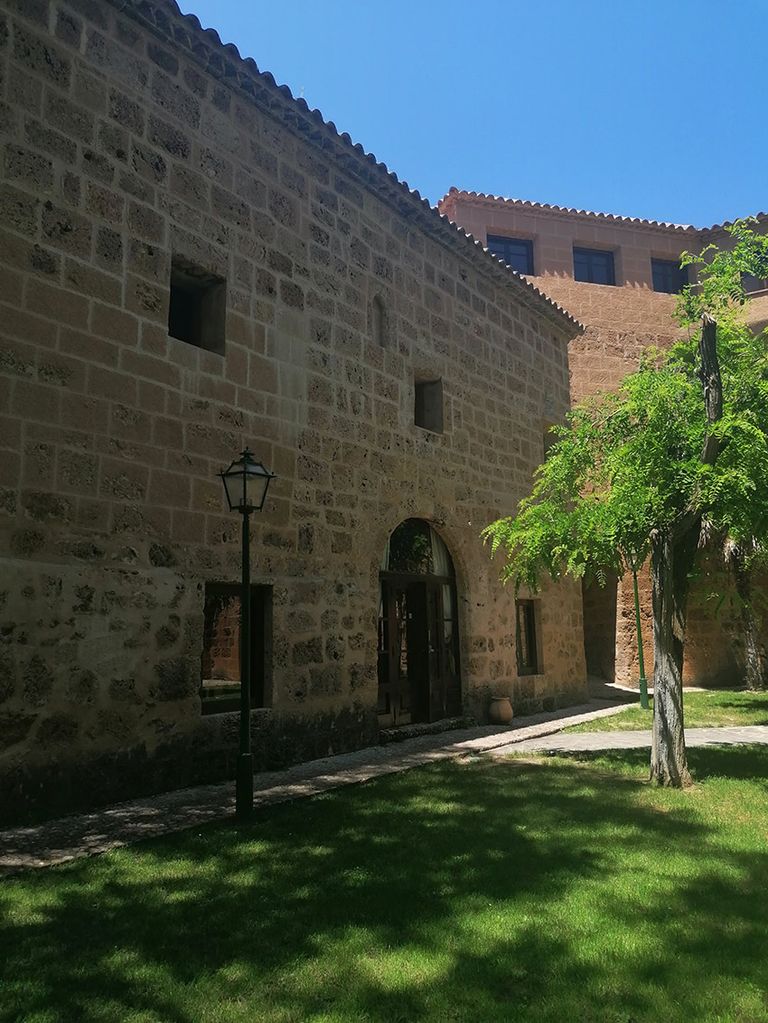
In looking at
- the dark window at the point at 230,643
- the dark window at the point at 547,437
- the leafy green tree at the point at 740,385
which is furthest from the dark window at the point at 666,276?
the dark window at the point at 230,643

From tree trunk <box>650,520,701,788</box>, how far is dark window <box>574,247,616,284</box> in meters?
15.2

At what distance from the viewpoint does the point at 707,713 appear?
38.6ft

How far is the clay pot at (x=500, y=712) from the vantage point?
1048 cm

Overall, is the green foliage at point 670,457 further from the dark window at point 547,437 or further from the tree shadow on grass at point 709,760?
the dark window at point 547,437

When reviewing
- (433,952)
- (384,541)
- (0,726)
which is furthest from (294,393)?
(433,952)

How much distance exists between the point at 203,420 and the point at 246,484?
1.42 meters

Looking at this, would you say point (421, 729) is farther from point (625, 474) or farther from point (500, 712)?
point (625, 474)

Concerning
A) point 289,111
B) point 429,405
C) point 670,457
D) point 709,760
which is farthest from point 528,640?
point 289,111

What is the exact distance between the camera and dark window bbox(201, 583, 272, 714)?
23.0 feet

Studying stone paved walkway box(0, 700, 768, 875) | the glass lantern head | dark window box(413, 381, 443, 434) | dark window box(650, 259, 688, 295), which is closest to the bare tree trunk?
stone paved walkway box(0, 700, 768, 875)

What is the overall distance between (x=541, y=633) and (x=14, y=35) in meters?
10.6

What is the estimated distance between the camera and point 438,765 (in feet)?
23.9

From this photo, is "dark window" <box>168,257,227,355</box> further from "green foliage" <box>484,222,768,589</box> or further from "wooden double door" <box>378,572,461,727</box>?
"wooden double door" <box>378,572,461,727</box>

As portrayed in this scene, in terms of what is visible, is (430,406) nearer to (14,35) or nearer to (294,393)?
(294,393)
